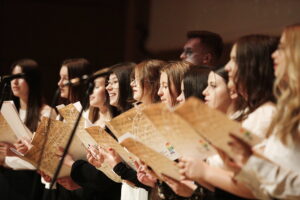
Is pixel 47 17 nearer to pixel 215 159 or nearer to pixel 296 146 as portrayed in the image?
pixel 215 159

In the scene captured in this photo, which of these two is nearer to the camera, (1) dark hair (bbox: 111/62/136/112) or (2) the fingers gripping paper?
(2) the fingers gripping paper

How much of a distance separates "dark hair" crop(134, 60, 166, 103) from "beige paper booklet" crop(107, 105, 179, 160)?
63 cm

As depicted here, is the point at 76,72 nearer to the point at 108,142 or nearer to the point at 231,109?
the point at 108,142

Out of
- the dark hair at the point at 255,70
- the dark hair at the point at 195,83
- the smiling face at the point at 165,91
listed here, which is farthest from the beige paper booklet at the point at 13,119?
the dark hair at the point at 255,70

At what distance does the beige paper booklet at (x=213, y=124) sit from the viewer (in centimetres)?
206

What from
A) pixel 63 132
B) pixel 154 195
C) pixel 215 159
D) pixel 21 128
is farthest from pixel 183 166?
pixel 21 128

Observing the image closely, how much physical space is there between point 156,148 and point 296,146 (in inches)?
33.9

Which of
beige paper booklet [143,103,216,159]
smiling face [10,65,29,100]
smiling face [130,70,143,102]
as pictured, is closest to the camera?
beige paper booklet [143,103,216,159]

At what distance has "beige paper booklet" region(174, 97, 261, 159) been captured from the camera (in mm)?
2059

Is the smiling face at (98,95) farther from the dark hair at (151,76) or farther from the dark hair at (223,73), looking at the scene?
the dark hair at (223,73)

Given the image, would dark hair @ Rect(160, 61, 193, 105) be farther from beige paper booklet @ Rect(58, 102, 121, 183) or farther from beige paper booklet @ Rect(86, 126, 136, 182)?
beige paper booklet @ Rect(58, 102, 121, 183)

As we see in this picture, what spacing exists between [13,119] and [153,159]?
4.81 ft

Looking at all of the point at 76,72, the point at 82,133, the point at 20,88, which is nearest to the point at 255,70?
the point at 82,133

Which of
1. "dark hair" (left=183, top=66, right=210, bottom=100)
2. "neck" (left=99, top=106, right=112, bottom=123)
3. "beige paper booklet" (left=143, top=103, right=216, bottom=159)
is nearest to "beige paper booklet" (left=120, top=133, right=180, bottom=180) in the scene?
"beige paper booklet" (left=143, top=103, right=216, bottom=159)
